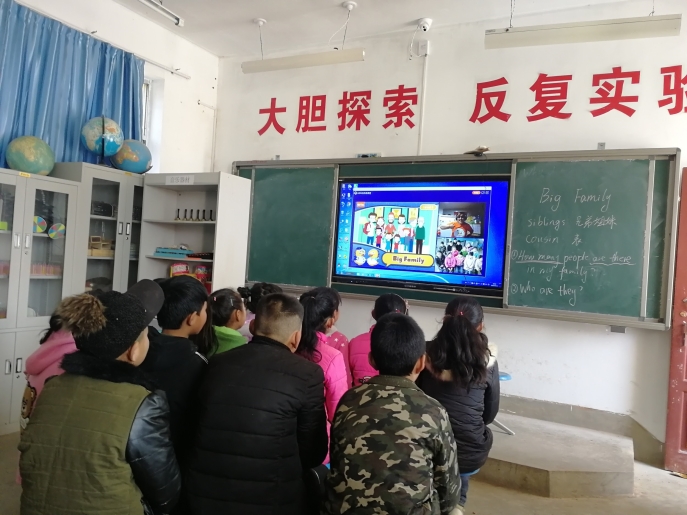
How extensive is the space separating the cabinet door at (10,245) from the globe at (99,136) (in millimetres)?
732

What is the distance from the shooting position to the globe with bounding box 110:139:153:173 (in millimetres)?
4730

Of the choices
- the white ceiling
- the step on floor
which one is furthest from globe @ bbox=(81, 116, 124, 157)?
the step on floor

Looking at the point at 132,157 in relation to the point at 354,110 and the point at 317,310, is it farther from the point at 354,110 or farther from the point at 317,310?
the point at 317,310

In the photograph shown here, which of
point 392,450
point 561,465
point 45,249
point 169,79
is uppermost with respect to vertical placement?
point 169,79

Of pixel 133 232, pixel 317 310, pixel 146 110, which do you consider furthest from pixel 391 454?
pixel 146 110

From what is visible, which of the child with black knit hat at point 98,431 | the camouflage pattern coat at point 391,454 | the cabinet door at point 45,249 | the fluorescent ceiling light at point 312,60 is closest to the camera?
the child with black knit hat at point 98,431

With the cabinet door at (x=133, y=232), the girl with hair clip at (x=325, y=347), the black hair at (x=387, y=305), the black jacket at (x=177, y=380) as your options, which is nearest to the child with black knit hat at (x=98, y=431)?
the black jacket at (x=177, y=380)

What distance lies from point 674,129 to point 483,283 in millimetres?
1788

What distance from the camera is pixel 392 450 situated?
4.70ft

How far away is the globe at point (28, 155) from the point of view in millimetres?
3898

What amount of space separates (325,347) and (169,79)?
4.21m

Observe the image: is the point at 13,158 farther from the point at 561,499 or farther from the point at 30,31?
the point at 561,499

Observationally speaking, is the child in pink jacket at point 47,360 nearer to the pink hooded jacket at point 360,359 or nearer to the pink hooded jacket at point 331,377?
the pink hooded jacket at point 331,377

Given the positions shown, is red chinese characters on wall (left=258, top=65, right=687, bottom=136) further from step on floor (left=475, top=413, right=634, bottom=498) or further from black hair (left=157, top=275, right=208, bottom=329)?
black hair (left=157, top=275, right=208, bottom=329)
